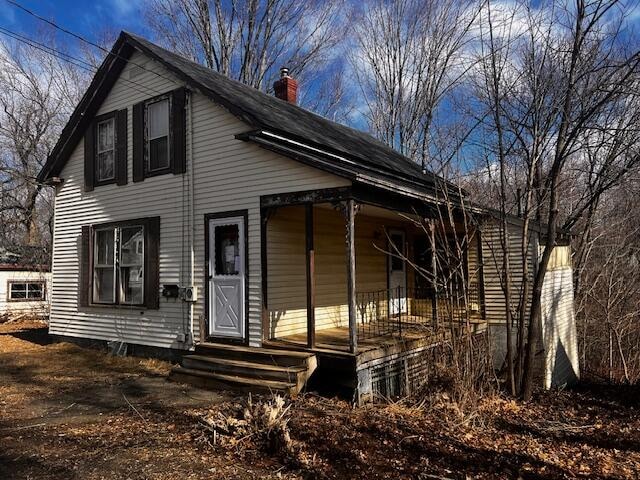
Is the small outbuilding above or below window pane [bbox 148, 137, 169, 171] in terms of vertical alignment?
below

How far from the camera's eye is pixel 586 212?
19656mm

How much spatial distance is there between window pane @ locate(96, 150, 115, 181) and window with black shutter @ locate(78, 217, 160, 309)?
45.2 inches

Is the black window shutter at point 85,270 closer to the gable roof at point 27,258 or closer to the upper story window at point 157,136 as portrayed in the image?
the upper story window at point 157,136

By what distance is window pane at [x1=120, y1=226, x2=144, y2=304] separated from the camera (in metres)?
10.0

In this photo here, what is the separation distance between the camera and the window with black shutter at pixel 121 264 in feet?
31.7

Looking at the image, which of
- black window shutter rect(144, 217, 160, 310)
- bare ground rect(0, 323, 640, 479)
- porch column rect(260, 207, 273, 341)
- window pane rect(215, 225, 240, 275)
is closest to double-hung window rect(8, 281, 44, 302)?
black window shutter rect(144, 217, 160, 310)

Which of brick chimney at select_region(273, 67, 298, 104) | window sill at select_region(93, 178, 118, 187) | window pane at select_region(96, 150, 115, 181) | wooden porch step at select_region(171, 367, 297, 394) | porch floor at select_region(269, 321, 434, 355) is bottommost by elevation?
wooden porch step at select_region(171, 367, 297, 394)

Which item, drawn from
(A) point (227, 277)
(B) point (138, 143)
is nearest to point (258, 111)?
(B) point (138, 143)

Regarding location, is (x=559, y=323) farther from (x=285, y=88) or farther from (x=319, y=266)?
(x=285, y=88)

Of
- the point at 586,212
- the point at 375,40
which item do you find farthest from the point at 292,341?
the point at 375,40

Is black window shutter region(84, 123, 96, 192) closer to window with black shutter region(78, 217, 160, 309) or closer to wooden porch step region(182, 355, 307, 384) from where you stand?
window with black shutter region(78, 217, 160, 309)

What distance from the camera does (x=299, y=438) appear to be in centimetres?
511

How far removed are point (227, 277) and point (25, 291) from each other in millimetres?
15384

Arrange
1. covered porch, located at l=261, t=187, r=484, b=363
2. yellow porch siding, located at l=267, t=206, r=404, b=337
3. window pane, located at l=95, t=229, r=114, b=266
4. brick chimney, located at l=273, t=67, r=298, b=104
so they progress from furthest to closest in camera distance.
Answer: brick chimney, located at l=273, t=67, r=298, b=104
window pane, located at l=95, t=229, r=114, b=266
yellow porch siding, located at l=267, t=206, r=404, b=337
covered porch, located at l=261, t=187, r=484, b=363
